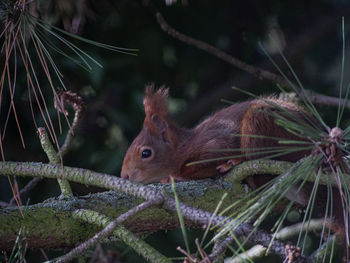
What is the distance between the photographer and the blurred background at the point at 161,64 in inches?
117

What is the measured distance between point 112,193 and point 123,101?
4.48ft

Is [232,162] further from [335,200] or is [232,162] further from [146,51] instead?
[146,51]

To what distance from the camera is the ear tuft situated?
2593mm

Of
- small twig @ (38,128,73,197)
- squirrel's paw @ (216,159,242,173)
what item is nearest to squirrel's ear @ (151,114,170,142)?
squirrel's paw @ (216,159,242,173)

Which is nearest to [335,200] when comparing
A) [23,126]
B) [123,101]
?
[123,101]

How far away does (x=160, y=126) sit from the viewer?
270 cm

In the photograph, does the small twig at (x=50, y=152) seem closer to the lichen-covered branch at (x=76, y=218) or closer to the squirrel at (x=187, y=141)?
the lichen-covered branch at (x=76, y=218)

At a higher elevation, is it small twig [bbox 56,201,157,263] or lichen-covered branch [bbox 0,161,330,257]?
lichen-covered branch [bbox 0,161,330,257]

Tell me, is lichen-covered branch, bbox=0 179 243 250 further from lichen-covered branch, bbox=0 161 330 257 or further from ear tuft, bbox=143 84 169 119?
ear tuft, bbox=143 84 169 119

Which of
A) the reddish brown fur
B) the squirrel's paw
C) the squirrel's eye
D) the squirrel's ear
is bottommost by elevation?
the squirrel's eye

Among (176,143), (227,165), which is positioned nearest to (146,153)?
(176,143)

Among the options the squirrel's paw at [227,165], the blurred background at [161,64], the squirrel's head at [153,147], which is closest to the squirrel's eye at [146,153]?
the squirrel's head at [153,147]

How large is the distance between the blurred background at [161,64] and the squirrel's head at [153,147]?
32 centimetres

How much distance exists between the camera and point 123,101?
10.6ft
